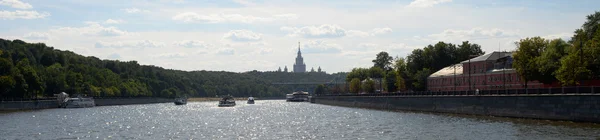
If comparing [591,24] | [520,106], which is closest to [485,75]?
[591,24]

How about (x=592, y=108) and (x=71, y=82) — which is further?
(x=71, y=82)

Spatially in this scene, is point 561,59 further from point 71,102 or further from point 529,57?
point 71,102

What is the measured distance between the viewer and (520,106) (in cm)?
8462

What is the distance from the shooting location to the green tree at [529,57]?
A: 4220 inches

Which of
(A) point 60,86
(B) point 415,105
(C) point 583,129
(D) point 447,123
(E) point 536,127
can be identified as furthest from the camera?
(A) point 60,86

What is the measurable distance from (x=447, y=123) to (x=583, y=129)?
1751cm

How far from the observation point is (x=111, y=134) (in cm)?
7088

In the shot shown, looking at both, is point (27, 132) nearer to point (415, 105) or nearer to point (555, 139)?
point (555, 139)

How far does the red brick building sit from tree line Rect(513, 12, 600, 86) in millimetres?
8172

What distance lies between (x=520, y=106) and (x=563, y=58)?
1474cm

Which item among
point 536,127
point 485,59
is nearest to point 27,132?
point 536,127

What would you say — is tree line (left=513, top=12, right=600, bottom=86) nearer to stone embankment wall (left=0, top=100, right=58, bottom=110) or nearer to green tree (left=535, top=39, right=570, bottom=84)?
green tree (left=535, top=39, right=570, bottom=84)

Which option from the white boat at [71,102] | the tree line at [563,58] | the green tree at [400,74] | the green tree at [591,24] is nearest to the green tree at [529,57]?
the tree line at [563,58]

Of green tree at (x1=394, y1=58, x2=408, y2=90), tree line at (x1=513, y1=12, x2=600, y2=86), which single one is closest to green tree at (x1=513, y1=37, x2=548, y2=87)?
tree line at (x1=513, y1=12, x2=600, y2=86)
